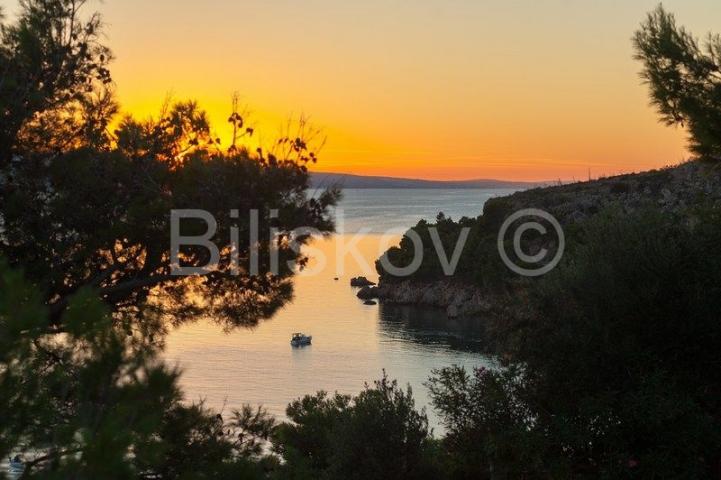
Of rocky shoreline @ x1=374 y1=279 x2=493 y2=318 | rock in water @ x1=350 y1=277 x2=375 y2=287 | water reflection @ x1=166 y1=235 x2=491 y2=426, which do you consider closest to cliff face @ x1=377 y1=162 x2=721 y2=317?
rocky shoreline @ x1=374 y1=279 x2=493 y2=318

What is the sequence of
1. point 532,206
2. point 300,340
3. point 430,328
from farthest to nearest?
point 532,206
point 430,328
point 300,340

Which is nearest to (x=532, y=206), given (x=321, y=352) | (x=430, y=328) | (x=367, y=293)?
(x=367, y=293)

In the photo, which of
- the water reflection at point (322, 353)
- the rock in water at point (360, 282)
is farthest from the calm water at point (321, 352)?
the rock in water at point (360, 282)

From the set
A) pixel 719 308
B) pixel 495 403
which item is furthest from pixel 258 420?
pixel 719 308

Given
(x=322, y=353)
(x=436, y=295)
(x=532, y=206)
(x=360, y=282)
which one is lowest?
(x=322, y=353)

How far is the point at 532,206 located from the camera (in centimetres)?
6109

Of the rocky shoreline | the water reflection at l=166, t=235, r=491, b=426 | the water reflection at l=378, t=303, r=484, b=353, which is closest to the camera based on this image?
the water reflection at l=166, t=235, r=491, b=426

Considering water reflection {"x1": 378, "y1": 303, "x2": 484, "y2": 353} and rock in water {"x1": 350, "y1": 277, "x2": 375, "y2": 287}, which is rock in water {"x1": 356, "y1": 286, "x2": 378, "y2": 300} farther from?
rock in water {"x1": 350, "y1": 277, "x2": 375, "y2": 287}

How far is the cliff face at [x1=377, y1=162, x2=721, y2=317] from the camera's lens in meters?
52.8

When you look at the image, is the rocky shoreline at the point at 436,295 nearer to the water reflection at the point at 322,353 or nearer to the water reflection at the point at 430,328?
the water reflection at the point at 430,328

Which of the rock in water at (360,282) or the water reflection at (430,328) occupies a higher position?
the rock in water at (360,282)

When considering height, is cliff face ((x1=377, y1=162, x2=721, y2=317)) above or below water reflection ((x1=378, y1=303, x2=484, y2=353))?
above

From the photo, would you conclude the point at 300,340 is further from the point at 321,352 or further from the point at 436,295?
the point at 436,295

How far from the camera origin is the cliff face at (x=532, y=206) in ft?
173
